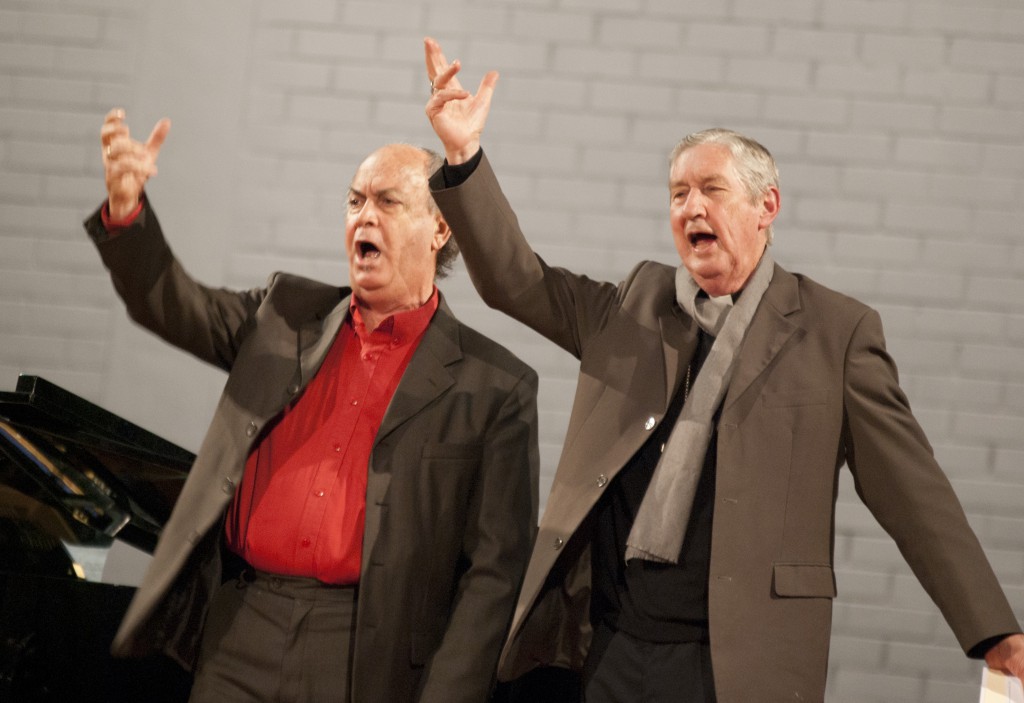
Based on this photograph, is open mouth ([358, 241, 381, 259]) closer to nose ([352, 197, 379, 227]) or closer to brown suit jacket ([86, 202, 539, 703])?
nose ([352, 197, 379, 227])

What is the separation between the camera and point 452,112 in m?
1.97

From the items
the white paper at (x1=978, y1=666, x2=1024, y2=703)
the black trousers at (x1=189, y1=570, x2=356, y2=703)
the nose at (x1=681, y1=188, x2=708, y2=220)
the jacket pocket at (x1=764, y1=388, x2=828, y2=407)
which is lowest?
the black trousers at (x1=189, y1=570, x2=356, y2=703)

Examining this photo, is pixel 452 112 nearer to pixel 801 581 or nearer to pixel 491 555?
pixel 491 555

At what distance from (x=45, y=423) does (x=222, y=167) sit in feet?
4.82

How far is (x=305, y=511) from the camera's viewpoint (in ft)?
7.06

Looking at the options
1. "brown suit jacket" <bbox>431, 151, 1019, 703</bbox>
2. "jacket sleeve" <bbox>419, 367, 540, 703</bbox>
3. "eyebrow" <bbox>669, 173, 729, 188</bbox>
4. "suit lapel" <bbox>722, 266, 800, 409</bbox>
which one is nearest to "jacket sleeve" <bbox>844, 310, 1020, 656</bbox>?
"brown suit jacket" <bbox>431, 151, 1019, 703</bbox>

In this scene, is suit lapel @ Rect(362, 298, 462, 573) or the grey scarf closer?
the grey scarf

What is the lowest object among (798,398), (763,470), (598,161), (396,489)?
(396,489)

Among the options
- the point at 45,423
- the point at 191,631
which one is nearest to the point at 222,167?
the point at 45,423

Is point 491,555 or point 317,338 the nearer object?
point 491,555

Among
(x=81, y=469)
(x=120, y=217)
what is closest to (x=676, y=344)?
(x=120, y=217)

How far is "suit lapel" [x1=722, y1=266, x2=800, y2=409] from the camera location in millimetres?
2047

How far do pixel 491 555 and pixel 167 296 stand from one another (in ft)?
2.43

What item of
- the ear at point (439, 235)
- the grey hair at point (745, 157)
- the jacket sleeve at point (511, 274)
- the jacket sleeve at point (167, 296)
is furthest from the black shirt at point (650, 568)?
the jacket sleeve at point (167, 296)
